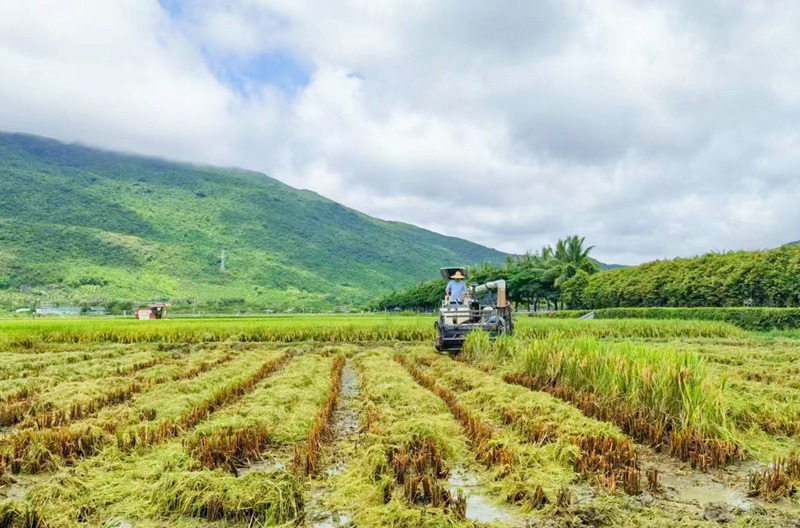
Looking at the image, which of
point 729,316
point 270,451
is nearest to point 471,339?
point 270,451

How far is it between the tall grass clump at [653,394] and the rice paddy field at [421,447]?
23 mm

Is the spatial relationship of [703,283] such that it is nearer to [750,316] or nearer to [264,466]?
[750,316]

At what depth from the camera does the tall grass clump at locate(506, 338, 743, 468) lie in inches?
217

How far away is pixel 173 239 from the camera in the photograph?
112875mm

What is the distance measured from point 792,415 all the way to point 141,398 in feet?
28.6

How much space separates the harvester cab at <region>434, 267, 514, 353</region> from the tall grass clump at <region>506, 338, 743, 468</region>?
4.96m

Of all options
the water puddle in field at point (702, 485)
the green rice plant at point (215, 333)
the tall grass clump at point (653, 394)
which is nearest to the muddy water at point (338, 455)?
the water puddle in field at point (702, 485)

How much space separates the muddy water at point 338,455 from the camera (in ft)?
13.1

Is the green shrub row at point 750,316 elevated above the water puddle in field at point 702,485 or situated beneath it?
elevated above

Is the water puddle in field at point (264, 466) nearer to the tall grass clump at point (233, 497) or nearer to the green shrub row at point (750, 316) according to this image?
the tall grass clump at point (233, 497)

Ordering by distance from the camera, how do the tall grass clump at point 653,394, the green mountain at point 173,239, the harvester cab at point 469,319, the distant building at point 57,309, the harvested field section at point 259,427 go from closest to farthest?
the harvested field section at point 259,427, the tall grass clump at point 653,394, the harvester cab at point 469,319, the distant building at point 57,309, the green mountain at point 173,239

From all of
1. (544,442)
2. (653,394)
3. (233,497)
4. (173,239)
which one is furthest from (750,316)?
(173,239)

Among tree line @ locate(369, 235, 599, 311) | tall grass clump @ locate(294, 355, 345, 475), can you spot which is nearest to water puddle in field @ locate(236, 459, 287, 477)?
tall grass clump @ locate(294, 355, 345, 475)

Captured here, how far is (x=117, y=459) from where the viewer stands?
530cm
